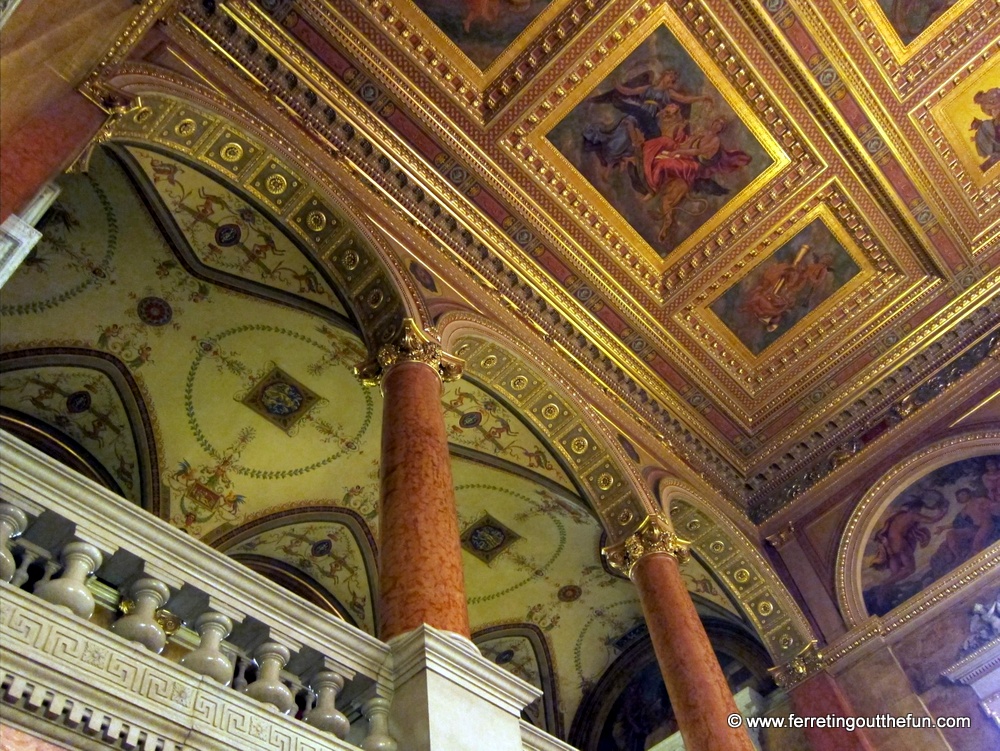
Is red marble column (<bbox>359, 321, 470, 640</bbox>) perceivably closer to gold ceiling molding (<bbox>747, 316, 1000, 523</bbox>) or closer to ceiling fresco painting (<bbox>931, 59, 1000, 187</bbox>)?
gold ceiling molding (<bbox>747, 316, 1000, 523</bbox>)

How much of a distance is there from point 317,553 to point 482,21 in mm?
5647

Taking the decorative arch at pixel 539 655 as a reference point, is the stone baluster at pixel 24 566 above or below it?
below

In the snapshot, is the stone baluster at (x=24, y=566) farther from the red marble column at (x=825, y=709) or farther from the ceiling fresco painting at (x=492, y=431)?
the red marble column at (x=825, y=709)

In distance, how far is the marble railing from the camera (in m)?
2.66

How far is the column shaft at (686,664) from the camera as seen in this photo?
6398 millimetres

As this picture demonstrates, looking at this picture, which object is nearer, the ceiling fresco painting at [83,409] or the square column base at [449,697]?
the square column base at [449,697]

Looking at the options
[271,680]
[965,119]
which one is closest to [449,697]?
[271,680]

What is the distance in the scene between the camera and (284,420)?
8.86 metres

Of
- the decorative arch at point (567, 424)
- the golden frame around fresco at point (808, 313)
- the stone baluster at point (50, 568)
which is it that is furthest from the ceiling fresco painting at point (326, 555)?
the stone baluster at point (50, 568)

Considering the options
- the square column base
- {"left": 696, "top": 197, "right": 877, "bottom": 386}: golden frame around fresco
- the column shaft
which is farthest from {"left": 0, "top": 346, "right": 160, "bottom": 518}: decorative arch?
A: {"left": 696, "top": 197, "right": 877, "bottom": 386}: golden frame around fresco

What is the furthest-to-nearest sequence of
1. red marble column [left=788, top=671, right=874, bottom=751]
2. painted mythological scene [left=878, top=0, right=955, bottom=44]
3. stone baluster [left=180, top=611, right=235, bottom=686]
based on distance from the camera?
painted mythological scene [left=878, top=0, right=955, bottom=44], red marble column [left=788, top=671, right=874, bottom=751], stone baluster [left=180, top=611, right=235, bottom=686]

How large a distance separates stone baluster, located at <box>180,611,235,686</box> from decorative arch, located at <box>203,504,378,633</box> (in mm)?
6042

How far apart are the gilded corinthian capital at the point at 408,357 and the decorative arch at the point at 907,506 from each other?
5.08 meters

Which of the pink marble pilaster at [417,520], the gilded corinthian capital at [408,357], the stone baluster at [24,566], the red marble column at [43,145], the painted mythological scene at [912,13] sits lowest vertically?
the stone baluster at [24,566]
